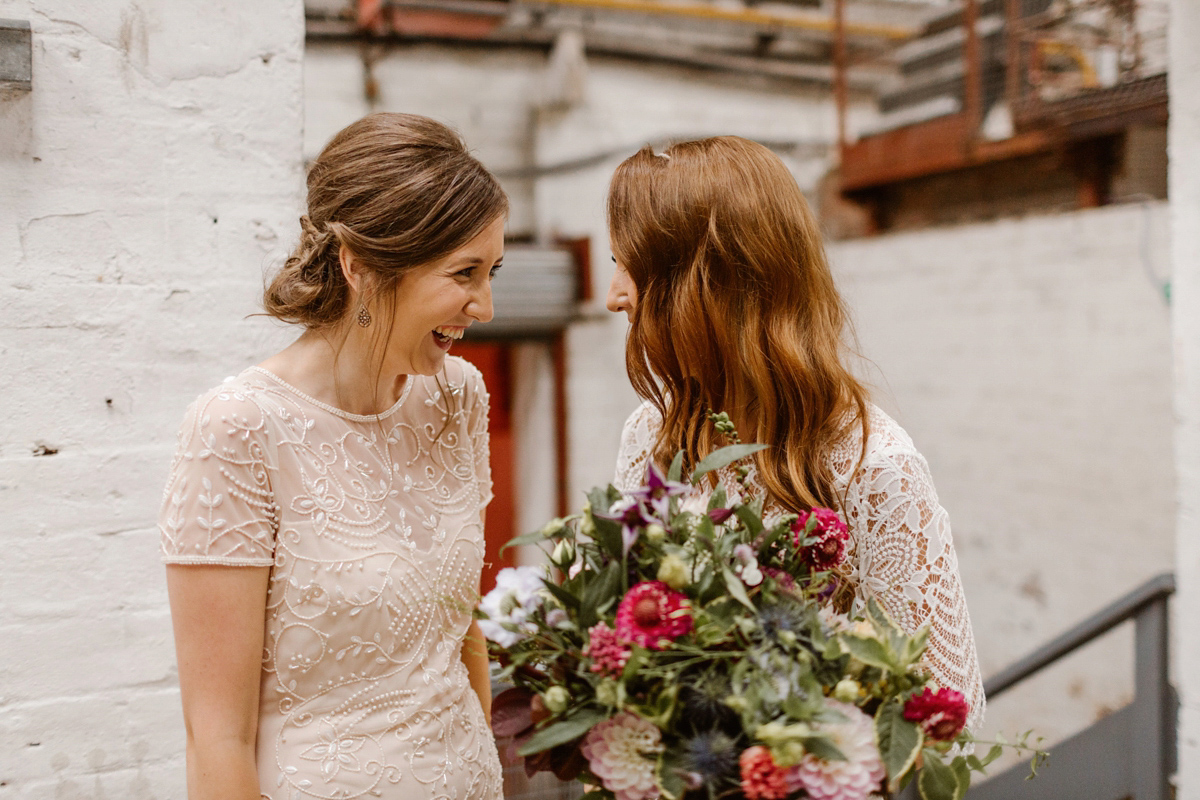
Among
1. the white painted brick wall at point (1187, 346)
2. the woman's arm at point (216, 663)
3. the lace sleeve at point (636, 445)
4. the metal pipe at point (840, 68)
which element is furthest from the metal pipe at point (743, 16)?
the woman's arm at point (216, 663)

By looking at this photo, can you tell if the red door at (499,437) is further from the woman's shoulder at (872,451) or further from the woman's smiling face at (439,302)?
the woman's shoulder at (872,451)

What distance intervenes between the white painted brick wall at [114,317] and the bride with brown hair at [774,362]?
675 millimetres

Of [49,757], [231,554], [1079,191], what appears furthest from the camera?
[1079,191]

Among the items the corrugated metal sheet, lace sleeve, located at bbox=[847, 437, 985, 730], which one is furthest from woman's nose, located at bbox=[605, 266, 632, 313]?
the corrugated metal sheet

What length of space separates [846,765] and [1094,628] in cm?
198

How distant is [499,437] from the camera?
16.5 feet

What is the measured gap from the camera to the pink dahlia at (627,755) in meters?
0.83

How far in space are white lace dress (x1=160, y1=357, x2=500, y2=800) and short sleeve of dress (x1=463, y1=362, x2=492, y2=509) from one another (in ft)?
0.50

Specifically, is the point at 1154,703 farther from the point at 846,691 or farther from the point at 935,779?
the point at 846,691

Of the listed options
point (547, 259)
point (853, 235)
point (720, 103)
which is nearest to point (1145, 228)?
point (853, 235)

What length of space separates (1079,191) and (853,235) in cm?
128

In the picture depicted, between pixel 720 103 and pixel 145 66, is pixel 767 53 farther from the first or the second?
pixel 145 66

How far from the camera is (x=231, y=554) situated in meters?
1.16

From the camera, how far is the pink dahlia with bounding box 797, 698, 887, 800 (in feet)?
2.62
